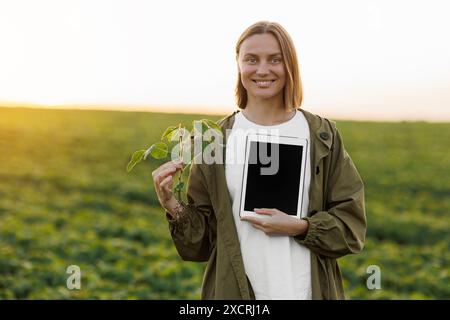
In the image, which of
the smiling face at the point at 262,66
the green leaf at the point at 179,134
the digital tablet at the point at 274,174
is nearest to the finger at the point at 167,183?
the green leaf at the point at 179,134

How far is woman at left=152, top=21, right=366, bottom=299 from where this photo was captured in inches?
A: 97.5

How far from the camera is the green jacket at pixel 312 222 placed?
8.17ft

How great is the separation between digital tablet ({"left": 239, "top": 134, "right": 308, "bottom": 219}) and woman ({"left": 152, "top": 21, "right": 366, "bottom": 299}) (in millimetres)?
43

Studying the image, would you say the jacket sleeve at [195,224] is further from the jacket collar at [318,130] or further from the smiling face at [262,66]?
the smiling face at [262,66]

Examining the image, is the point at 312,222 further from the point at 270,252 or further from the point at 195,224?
the point at 195,224

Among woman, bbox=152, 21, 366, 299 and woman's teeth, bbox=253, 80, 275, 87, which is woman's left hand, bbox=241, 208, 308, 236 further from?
woman's teeth, bbox=253, 80, 275, 87

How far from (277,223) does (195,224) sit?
1.11 feet

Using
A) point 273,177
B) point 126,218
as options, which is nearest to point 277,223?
point 273,177

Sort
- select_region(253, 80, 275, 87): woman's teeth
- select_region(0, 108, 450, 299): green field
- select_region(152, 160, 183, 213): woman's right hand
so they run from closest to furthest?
select_region(152, 160, 183, 213): woman's right hand → select_region(253, 80, 275, 87): woman's teeth → select_region(0, 108, 450, 299): green field

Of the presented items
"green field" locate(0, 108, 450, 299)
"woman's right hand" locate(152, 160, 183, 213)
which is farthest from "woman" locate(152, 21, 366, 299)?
"green field" locate(0, 108, 450, 299)

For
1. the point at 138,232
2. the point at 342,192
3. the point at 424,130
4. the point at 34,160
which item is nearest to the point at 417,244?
the point at 138,232

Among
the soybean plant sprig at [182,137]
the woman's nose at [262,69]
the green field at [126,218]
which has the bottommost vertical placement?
the green field at [126,218]

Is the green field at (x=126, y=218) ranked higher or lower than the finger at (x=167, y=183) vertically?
lower

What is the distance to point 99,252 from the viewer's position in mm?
7914
